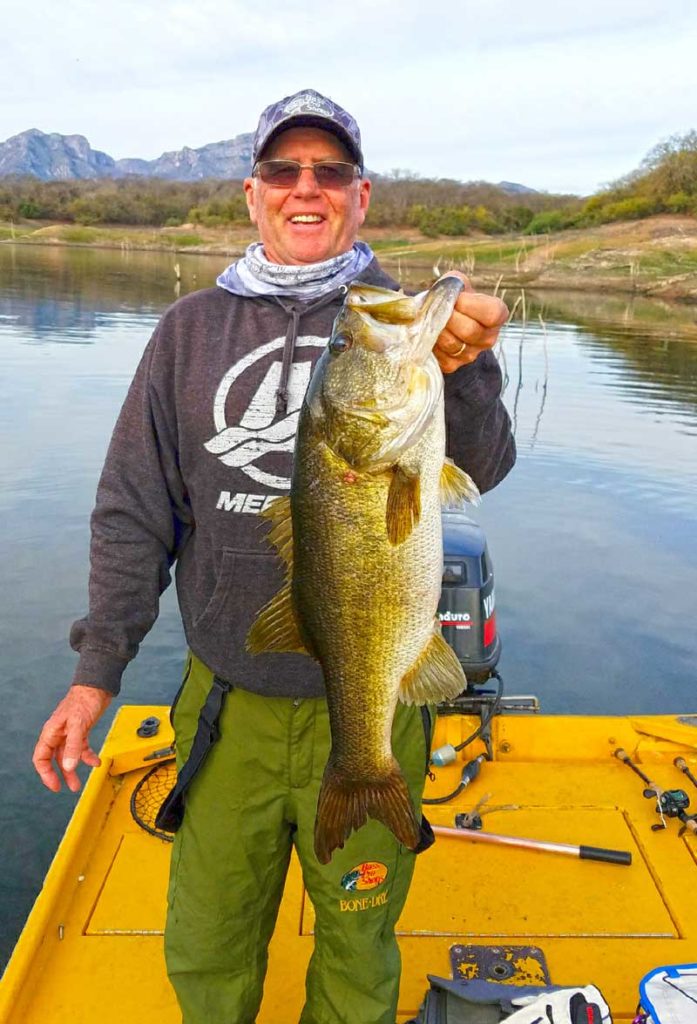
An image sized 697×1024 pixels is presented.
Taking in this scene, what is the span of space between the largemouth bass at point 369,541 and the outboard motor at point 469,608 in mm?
2094

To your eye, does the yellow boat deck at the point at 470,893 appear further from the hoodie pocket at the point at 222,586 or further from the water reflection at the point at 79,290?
the water reflection at the point at 79,290

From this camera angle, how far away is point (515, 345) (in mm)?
28188

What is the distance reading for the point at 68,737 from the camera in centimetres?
240

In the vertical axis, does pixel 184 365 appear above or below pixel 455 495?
above

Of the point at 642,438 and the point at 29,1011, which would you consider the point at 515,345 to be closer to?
the point at 642,438

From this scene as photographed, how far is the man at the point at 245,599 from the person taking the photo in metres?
2.41

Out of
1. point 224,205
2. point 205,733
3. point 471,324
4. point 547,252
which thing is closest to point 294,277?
point 471,324

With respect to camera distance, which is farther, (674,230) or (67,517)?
(674,230)

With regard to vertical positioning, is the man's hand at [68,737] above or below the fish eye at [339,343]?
below

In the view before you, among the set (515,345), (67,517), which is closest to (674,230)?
(515,345)

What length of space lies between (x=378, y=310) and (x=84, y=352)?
21133 mm

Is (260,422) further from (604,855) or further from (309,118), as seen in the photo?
(604,855)

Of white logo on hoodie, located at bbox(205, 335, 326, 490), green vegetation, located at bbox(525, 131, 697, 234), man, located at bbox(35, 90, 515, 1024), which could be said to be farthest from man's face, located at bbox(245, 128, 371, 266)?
green vegetation, located at bbox(525, 131, 697, 234)

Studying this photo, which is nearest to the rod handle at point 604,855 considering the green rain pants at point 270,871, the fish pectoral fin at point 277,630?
the green rain pants at point 270,871
